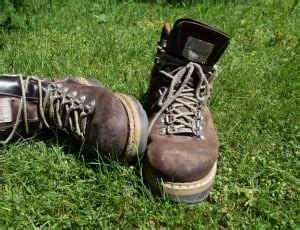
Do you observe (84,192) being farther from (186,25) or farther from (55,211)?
(186,25)

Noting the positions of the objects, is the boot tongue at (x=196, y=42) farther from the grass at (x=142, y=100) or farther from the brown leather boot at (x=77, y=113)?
the grass at (x=142, y=100)

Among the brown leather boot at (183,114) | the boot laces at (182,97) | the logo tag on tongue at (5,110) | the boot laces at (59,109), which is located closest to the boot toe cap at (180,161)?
the brown leather boot at (183,114)

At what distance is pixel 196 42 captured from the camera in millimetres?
1887

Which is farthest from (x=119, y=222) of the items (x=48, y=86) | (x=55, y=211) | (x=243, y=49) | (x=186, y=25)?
(x=243, y=49)

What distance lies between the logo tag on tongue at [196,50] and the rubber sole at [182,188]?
452mm

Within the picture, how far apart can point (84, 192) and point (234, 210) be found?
52 cm

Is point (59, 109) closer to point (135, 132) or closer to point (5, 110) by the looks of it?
point (5, 110)

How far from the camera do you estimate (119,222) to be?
1.68m

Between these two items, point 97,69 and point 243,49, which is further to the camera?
point 243,49

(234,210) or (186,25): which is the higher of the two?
(186,25)

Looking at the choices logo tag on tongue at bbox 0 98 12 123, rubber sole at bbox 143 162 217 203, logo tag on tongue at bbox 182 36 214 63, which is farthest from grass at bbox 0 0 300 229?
logo tag on tongue at bbox 182 36 214 63

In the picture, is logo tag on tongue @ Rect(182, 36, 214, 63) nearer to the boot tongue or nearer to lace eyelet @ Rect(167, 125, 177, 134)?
the boot tongue

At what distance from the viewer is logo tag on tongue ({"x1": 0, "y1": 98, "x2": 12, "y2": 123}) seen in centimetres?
185

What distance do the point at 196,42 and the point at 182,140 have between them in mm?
366
